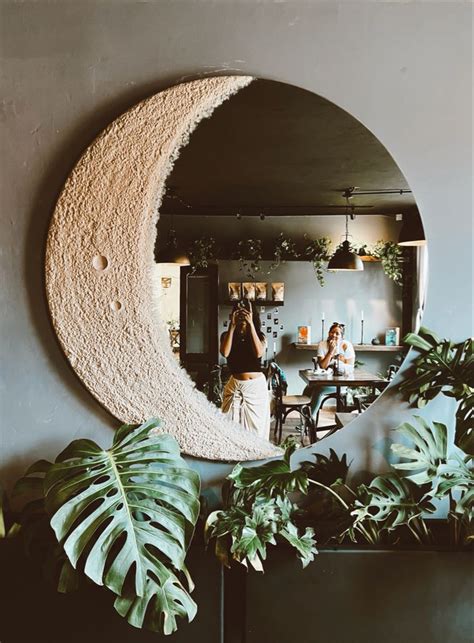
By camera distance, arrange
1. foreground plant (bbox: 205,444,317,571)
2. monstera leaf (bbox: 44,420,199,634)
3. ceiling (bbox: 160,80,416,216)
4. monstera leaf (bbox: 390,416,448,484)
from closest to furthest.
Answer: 1. monstera leaf (bbox: 44,420,199,634)
2. foreground plant (bbox: 205,444,317,571)
3. monstera leaf (bbox: 390,416,448,484)
4. ceiling (bbox: 160,80,416,216)

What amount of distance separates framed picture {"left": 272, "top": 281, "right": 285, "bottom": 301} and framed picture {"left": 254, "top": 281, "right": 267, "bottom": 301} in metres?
0.03

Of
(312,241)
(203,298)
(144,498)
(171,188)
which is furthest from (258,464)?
(171,188)

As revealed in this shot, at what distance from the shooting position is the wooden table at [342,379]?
70.1 inches

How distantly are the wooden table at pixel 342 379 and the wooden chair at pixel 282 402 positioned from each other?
7 cm

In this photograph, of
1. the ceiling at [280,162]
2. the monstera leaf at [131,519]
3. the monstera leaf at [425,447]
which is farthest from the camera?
the ceiling at [280,162]

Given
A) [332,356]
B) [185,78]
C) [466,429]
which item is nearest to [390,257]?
[332,356]

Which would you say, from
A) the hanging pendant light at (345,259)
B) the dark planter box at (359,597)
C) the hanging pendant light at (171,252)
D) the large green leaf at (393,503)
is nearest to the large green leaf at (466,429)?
the large green leaf at (393,503)

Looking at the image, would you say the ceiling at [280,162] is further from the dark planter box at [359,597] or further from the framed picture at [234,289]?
the dark planter box at [359,597]

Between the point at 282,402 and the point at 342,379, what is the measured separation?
9.1 inches

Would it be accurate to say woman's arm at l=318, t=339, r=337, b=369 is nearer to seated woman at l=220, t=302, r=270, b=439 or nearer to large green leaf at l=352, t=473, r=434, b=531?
seated woman at l=220, t=302, r=270, b=439

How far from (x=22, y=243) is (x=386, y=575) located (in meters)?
1.66

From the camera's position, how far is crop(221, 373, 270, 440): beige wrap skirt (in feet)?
5.87

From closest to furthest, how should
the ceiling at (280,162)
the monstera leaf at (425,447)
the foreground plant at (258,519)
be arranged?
the foreground plant at (258,519)
the monstera leaf at (425,447)
the ceiling at (280,162)

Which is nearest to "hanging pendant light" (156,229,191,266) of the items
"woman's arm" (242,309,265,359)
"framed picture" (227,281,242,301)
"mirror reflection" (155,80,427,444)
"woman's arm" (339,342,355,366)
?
"mirror reflection" (155,80,427,444)
